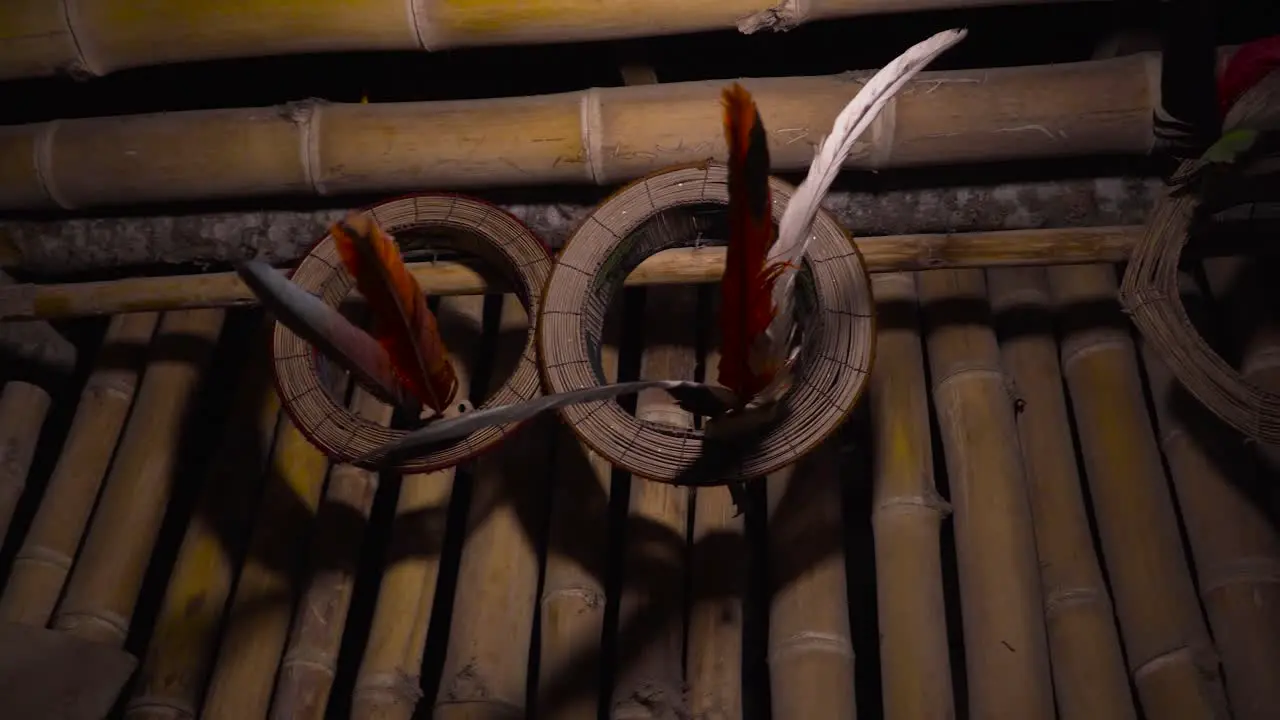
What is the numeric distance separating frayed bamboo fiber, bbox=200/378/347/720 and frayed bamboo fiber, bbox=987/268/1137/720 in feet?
5.89

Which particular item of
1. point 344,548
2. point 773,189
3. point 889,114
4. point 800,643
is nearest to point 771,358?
point 773,189

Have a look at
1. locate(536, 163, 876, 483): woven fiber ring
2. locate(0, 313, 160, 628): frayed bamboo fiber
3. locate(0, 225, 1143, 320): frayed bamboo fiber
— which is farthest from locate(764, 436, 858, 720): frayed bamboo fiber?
locate(0, 313, 160, 628): frayed bamboo fiber

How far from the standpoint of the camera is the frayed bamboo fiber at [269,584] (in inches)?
97.3

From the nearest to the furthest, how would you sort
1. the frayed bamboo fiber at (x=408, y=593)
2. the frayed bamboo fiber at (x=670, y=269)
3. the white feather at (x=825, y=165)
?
1. the white feather at (x=825, y=165)
2. the frayed bamboo fiber at (x=408, y=593)
3. the frayed bamboo fiber at (x=670, y=269)

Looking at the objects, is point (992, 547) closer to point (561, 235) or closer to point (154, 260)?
point (561, 235)

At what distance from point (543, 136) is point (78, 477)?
156 cm

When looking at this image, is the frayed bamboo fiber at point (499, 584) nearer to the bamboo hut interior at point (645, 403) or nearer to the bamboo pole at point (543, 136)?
the bamboo hut interior at point (645, 403)

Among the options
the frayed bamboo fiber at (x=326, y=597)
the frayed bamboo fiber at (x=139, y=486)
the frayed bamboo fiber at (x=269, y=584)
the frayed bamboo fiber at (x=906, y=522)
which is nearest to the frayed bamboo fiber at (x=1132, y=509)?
the frayed bamboo fiber at (x=906, y=522)

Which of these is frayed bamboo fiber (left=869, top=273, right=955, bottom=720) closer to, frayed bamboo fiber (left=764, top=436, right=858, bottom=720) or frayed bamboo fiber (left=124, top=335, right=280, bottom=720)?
frayed bamboo fiber (left=764, top=436, right=858, bottom=720)

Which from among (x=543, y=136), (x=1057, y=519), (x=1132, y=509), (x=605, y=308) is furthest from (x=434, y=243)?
(x=1132, y=509)

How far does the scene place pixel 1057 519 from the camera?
2.50 metres

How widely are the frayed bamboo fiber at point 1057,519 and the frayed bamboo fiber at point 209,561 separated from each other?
6.53ft

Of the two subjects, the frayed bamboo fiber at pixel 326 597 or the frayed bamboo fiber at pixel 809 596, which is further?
the frayed bamboo fiber at pixel 326 597

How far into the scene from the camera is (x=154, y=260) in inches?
122
